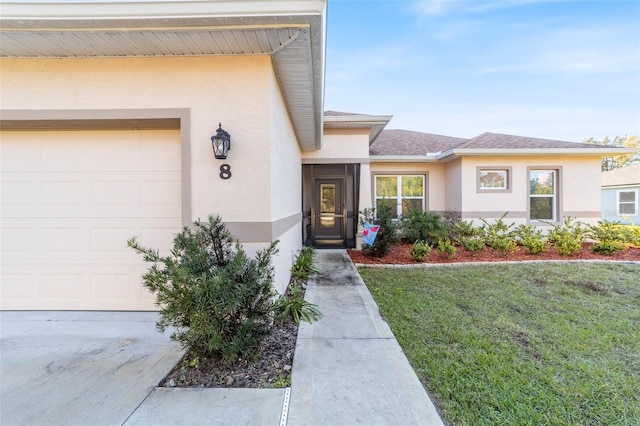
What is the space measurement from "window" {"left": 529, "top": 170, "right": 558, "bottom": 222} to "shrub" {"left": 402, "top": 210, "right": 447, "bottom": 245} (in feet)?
14.3

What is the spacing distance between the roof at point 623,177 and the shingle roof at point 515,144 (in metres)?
9.05

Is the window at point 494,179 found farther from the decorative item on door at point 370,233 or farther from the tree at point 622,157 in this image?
the tree at point 622,157

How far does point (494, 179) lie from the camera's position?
9.83 metres

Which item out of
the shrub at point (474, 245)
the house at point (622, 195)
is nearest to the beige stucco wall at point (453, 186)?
the shrub at point (474, 245)

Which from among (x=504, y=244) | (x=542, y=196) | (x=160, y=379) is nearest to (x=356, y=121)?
(x=504, y=244)

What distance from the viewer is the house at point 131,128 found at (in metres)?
2.75

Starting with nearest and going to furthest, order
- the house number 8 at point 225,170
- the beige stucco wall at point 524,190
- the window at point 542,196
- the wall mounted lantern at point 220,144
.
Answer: the wall mounted lantern at point 220,144, the house number 8 at point 225,170, the beige stucco wall at point 524,190, the window at point 542,196

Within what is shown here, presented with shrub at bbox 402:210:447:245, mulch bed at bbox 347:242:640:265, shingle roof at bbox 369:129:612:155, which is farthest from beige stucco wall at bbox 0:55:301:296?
shingle roof at bbox 369:129:612:155

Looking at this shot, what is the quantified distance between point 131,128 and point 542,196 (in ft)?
40.9

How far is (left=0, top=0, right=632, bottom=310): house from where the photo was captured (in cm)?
275

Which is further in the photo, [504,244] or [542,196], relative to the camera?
[542,196]

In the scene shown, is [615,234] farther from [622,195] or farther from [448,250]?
[622,195]

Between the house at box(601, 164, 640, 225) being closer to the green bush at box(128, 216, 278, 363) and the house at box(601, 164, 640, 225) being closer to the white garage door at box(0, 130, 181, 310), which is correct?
the green bush at box(128, 216, 278, 363)

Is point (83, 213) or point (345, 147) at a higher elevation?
point (345, 147)
